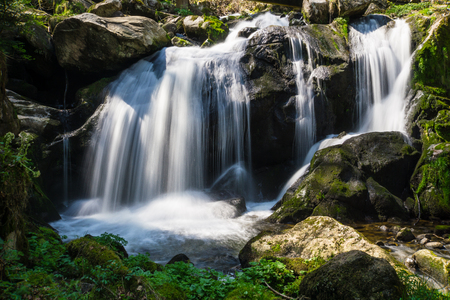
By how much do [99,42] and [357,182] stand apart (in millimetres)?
10157

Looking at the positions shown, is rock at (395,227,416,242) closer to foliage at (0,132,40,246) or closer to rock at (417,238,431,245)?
rock at (417,238,431,245)

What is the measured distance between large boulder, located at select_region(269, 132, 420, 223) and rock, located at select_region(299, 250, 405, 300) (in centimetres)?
422

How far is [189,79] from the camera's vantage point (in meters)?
10.9

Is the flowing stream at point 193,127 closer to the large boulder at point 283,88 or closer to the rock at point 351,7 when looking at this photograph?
the large boulder at point 283,88

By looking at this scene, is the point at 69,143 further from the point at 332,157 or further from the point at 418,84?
the point at 418,84

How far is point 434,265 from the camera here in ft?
13.0

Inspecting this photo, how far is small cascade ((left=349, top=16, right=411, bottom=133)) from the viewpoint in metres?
10.7

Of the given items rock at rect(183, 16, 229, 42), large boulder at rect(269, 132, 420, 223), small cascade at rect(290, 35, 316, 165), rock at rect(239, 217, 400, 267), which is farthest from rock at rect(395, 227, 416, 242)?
rock at rect(183, 16, 229, 42)

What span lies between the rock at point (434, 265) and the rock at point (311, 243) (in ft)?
2.19

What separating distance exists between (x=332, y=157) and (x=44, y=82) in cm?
1158

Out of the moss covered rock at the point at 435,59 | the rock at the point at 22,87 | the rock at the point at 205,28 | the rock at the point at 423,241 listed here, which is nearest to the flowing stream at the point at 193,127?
the moss covered rock at the point at 435,59

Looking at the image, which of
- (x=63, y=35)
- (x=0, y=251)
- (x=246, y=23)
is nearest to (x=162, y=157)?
(x=63, y=35)

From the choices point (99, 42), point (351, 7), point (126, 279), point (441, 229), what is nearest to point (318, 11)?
point (351, 7)

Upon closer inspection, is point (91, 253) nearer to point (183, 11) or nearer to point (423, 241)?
point (423, 241)
